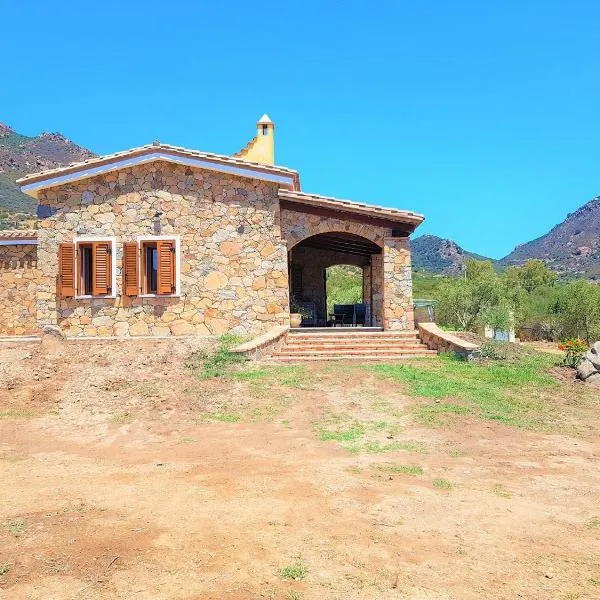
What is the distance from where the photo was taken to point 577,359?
13047 mm

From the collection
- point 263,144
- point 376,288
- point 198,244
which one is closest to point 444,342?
point 376,288

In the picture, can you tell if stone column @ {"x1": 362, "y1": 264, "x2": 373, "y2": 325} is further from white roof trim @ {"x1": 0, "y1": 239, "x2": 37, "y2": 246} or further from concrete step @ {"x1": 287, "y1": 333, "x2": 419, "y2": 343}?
white roof trim @ {"x1": 0, "y1": 239, "x2": 37, "y2": 246}

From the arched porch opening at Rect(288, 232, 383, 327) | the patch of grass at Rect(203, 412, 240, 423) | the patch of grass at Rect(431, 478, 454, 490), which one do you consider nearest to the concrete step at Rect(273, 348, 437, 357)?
the patch of grass at Rect(203, 412, 240, 423)

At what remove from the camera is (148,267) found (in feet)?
52.7

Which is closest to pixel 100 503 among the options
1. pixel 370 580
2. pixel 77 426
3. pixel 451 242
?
pixel 370 580

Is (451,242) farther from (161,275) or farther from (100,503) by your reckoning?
(100,503)

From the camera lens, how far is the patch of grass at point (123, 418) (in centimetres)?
958

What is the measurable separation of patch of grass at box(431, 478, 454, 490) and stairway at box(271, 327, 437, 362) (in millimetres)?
7454

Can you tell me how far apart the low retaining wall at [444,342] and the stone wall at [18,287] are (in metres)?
12.7

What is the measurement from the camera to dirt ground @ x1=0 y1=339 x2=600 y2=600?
4.07 metres

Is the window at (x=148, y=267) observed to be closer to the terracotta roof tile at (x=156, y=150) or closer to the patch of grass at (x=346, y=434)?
the terracotta roof tile at (x=156, y=150)

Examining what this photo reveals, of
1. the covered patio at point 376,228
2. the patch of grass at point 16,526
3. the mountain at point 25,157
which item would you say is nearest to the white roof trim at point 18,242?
the covered patio at point 376,228

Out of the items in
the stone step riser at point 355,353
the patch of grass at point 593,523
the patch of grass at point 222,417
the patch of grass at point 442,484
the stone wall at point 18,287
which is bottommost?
the patch of grass at point 593,523

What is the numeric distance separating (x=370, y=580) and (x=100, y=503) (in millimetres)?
2963
